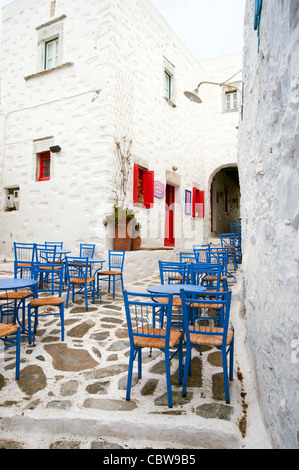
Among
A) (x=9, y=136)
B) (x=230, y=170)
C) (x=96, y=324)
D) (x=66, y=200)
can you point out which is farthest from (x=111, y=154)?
(x=230, y=170)

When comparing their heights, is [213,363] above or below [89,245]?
below

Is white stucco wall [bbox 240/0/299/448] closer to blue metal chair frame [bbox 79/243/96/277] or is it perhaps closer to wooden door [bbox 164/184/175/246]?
blue metal chair frame [bbox 79/243/96/277]

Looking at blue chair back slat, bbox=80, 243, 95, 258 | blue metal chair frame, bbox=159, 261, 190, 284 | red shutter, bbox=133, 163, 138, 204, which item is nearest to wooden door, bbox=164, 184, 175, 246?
red shutter, bbox=133, 163, 138, 204

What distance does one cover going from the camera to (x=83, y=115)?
6.86m

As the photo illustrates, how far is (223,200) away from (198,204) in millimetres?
3534

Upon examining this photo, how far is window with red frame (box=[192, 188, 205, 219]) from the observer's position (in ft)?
34.0

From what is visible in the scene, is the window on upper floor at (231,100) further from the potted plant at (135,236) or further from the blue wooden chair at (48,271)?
the blue wooden chair at (48,271)

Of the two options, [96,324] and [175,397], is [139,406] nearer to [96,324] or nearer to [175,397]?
[175,397]

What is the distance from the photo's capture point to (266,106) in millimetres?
1862

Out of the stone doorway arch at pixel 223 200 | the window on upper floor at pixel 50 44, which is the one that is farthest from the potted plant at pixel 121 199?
the stone doorway arch at pixel 223 200

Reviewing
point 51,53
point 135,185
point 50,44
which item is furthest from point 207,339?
point 50,44

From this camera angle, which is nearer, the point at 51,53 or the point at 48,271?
the point at 48,271

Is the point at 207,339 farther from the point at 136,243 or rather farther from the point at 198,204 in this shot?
the point at 198,204

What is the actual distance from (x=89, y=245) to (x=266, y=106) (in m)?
5.08
